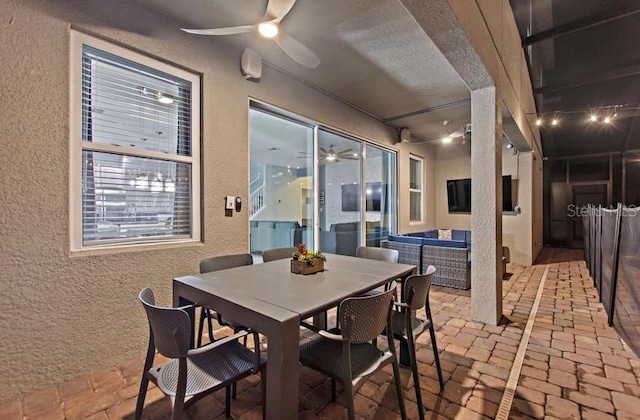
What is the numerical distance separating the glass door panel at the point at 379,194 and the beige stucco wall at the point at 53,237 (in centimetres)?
348

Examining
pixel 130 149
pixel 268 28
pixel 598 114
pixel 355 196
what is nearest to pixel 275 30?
pixel 268 28

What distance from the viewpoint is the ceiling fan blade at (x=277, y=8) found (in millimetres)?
1937

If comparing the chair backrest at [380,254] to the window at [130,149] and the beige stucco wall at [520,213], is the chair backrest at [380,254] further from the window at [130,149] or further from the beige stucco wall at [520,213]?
the beige stucco wall at [520,213]

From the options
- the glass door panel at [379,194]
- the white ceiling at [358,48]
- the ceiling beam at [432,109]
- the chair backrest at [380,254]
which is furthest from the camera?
the glass door panel at [379,194]

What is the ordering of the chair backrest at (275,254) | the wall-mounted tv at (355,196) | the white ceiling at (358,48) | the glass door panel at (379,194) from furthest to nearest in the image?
the glass door panel at (379,194) < the wall-mounted tv at (355,196) < the chair backrest at (275,254) < the white ceiling at (358,48)

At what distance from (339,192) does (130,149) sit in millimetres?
3150

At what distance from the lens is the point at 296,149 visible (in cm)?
446

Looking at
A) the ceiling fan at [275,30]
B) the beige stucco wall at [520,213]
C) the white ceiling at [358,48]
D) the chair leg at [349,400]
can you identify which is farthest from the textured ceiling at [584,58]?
the chair leg at [349,400]

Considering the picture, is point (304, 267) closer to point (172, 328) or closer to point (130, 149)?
point (172, 328)

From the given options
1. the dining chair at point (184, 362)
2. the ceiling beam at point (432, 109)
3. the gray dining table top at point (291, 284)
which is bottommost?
the dining chair at point (184, 362)

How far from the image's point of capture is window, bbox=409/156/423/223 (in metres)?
6.71

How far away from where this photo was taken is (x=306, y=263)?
2111mm

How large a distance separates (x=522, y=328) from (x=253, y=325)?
296cm

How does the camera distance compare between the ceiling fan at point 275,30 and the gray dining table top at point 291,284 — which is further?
the ceiling fan at point 275,30
